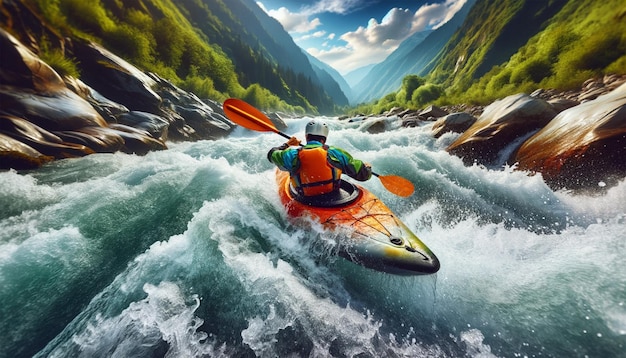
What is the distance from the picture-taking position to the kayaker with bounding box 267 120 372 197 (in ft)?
13.4

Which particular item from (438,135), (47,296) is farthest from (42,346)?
(438,135)

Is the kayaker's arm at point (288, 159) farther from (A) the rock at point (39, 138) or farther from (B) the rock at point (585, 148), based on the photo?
(A) the rock at point (39, 138)

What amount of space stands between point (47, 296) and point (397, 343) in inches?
151

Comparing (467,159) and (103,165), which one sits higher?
(467,159)

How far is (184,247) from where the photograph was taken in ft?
11.4

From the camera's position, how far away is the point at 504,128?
7.76 m

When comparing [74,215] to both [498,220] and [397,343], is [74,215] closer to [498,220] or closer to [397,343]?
[397,343]

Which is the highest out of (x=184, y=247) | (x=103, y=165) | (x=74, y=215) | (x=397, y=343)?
(x=397, y=343)

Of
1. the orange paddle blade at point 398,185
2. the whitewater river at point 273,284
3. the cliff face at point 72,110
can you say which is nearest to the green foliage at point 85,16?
the cliff face at point 72,110

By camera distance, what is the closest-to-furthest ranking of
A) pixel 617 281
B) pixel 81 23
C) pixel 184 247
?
1. pixel 617 281
2. pixel 184 247
3. pixel 81 23

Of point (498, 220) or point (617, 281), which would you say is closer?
point (617, 281)

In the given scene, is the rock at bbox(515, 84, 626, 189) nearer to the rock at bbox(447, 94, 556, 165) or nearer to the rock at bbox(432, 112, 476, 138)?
the rock at bbox(447, 94, 556, 165)

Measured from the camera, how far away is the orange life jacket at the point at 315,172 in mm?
4090

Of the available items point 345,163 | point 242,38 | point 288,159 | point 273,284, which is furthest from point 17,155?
point 242,38
